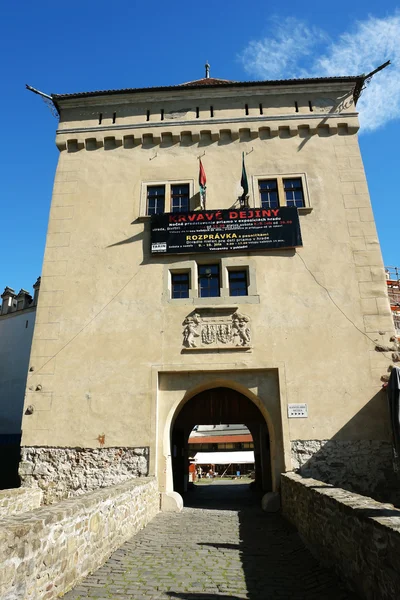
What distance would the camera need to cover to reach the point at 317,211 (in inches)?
502

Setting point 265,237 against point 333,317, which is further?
point 265,237

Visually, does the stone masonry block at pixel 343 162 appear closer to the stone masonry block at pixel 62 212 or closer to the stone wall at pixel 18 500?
the stone masonry block at pixel 62 212

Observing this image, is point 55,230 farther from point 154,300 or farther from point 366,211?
point 366,211

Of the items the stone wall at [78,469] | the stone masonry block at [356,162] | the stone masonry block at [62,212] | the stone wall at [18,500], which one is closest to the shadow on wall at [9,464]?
the stone wall at [78,469]

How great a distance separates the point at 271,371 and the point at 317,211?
5244mm

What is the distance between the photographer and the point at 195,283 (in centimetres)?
1216

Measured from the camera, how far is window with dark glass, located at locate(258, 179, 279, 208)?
13.1 metres

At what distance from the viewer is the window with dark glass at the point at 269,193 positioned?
1312 cm

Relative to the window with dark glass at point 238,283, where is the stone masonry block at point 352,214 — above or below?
above

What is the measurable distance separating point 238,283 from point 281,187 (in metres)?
3.54

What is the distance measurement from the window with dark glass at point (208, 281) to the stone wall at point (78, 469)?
4701 mm

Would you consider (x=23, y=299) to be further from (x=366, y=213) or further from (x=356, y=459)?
(x=356, y=459)

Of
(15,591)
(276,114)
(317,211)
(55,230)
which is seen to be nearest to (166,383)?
(55,230)

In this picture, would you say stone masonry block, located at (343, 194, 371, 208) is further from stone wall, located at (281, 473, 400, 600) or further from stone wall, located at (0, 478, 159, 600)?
stone wall, located at (0, 478, 159, 600)
